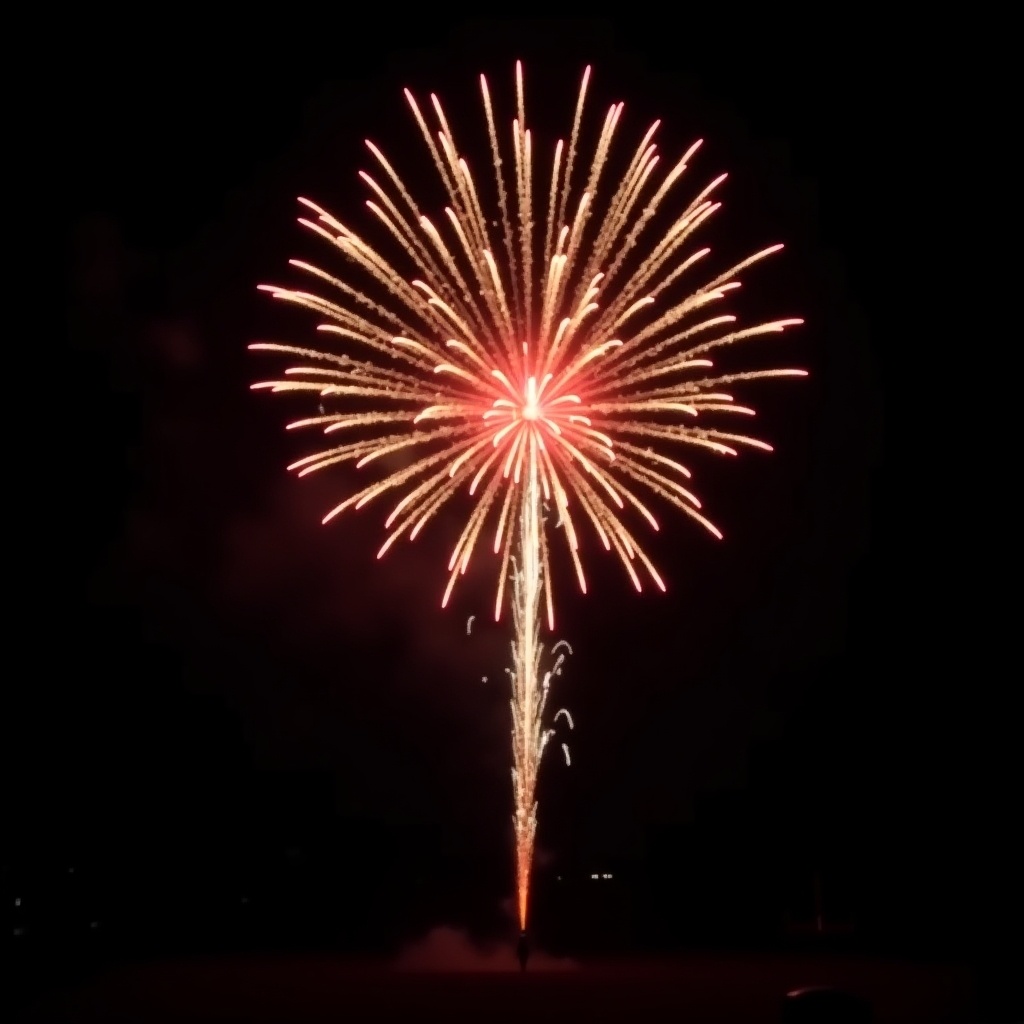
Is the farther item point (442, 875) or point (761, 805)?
point (761, 805)

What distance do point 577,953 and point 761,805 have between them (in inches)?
571

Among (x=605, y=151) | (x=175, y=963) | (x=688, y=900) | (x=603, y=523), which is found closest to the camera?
(x=605, y=151)

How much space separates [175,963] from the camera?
30.8 metres

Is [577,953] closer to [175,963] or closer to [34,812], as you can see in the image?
[175,963]

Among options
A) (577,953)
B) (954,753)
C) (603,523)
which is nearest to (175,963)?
(577,953)

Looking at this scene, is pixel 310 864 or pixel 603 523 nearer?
pixel 603 523

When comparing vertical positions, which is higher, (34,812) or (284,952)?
(34,812)

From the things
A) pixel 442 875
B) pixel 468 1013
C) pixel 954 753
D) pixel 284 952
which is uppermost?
pixel 954 753

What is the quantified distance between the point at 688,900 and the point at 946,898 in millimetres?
6950

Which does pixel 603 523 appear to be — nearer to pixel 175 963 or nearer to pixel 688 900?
pixel 175 963

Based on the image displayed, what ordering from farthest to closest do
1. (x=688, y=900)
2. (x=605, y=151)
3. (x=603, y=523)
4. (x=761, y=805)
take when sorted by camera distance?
(x=761, y=805) → (x=688, y=900) → (x=603, y=523) → (x=605, y=151)

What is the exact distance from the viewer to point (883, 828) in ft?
143

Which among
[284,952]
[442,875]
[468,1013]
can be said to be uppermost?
[442,875]

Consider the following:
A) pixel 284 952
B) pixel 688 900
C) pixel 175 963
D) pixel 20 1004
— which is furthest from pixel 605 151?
pixel 688 900
